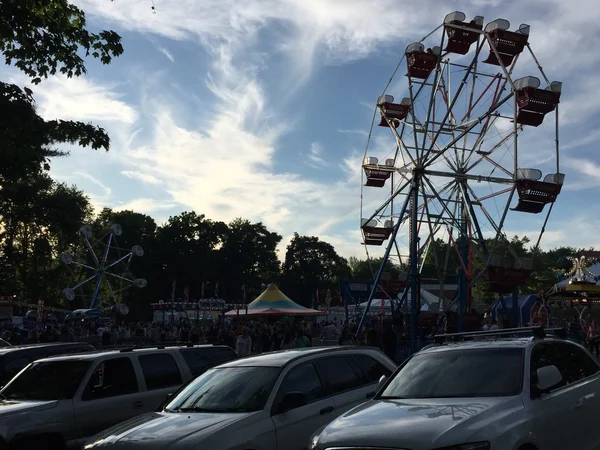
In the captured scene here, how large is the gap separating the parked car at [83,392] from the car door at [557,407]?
3913mm

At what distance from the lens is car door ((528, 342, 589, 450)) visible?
5477mm

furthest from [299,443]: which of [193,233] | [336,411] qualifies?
[193,233]

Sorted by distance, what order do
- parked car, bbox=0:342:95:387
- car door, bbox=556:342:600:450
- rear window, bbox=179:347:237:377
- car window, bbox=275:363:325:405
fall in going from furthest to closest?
1. parked car, bbox=0:342:95:387
2. rear window, bbox=179:347:237:377
3. car window, bbox=275:363:325:405
4. car door, bbox=556:342:600:450

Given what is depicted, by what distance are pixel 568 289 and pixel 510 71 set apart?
1069cm

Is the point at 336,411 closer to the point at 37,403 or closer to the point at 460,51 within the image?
the point at 37,403

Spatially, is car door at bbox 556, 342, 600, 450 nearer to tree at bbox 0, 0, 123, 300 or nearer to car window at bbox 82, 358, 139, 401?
car window at bbox 82, 358, 139, 401

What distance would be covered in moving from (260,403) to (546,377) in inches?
103

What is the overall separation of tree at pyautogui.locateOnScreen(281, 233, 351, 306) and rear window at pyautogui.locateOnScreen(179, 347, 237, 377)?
81.2 m

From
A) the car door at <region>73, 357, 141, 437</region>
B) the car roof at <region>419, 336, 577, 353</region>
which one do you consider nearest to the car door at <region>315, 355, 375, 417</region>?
the car roof at <region>419, 336, 577, 353</region>

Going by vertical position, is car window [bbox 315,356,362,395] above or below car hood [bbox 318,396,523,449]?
above

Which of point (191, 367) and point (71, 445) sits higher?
point (191, 367)

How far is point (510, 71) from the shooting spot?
26750mm

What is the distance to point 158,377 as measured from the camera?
918 centimetres

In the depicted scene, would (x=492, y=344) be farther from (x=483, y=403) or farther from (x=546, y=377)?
(x=483, y=403)
